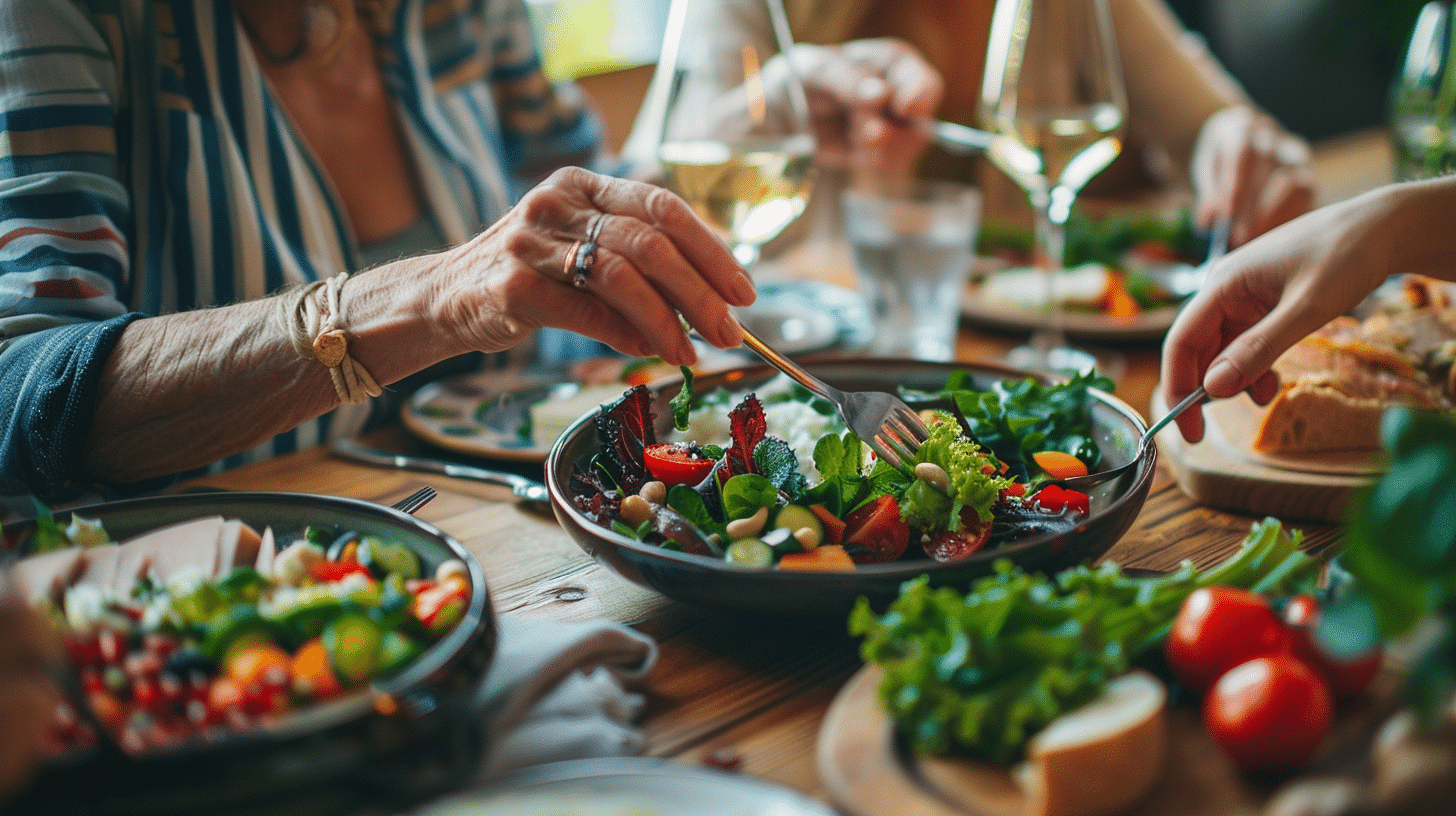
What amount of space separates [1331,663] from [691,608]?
23.9 inches

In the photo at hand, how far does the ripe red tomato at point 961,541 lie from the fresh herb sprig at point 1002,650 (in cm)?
15

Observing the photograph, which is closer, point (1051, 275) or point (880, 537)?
point (880, 537)

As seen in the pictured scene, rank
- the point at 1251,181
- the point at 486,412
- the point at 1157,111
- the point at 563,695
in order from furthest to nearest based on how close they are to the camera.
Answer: the point at 1157,111
the point at 1251,181
the point at 486,412
the point at 563,695

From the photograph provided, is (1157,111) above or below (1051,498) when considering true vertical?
above

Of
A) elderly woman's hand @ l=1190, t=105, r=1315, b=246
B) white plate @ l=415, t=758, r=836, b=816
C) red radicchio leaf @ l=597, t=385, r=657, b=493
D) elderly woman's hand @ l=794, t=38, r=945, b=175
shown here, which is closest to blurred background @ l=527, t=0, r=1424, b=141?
elderly woman's hand @ l=1190, t=105, r=1315, b=246

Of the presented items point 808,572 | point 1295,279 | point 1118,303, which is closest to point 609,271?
point 808,572

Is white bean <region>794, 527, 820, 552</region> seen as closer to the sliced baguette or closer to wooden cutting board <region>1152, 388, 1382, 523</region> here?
the sliced baguette

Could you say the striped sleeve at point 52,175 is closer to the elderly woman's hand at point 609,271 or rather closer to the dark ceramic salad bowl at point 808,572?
the elderly woman's hand at point 609,271

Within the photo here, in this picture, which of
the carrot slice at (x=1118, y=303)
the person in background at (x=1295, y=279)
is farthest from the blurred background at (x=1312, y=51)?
the person in background at (x=1295, y=279)

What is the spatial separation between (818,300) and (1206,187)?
1.09 meters

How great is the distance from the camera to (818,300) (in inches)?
90.4

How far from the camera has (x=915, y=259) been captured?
1969 mm

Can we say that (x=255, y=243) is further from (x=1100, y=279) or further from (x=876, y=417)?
(x=1100, y=279)

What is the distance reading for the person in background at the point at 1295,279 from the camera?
1197 mm
